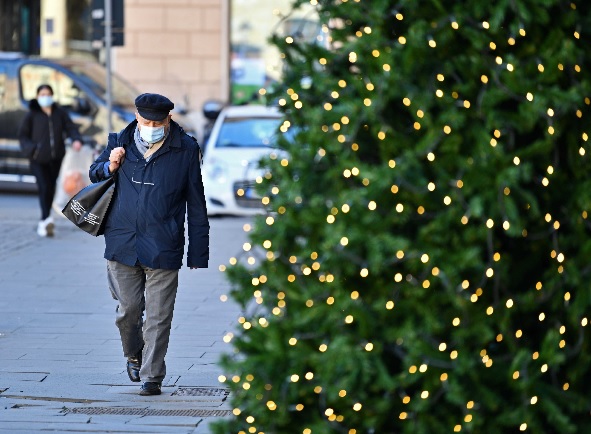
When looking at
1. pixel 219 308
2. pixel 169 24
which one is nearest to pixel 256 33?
pixel 169 24

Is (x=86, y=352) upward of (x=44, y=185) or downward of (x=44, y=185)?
upward

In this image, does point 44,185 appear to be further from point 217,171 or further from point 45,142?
point 217,171

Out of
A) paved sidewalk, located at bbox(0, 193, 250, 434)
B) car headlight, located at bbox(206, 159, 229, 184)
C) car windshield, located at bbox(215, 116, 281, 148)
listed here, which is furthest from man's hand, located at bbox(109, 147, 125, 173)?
car windshield, located at bbox(215, 116, 281, 148)

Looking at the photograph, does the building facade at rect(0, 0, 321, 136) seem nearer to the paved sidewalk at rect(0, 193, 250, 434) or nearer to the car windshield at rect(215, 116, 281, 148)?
the car windshield at rect(215, 116, 281, 148)

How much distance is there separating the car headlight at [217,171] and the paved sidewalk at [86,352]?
3362 millimetres

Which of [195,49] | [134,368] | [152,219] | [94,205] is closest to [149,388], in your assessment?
[134,368]

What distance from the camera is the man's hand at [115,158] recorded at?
7703mm

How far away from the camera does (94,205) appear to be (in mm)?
7793

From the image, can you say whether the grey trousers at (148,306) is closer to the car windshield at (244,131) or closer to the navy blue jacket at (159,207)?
the navy blue jacket at (159,207)

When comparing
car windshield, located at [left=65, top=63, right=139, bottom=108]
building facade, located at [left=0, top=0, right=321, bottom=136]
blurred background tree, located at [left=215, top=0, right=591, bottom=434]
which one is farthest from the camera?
building facade, located at [left=0, top=0, right=321, bottom=136]

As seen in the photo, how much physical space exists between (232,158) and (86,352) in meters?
9.59

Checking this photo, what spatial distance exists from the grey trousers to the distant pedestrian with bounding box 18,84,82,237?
27.0 feet

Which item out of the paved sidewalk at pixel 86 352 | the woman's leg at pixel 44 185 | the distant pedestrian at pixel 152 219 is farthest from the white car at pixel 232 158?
the distant pedestrian at pixel 152 219

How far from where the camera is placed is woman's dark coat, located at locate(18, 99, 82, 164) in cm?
1592
